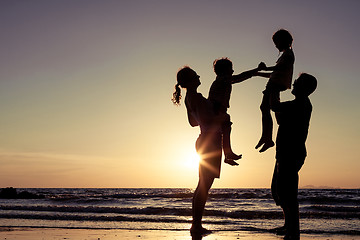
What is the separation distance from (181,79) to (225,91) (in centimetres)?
62

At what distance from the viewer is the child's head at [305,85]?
4.55m

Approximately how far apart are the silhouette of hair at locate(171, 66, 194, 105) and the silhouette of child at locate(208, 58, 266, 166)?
346 millimetres

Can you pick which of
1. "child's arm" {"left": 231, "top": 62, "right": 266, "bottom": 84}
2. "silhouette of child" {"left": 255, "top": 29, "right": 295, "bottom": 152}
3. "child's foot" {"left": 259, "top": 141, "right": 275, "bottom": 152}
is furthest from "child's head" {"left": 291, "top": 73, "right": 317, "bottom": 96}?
"child's foot" {"left": 259, "top": 141, "right": 275, "bottom": 152}

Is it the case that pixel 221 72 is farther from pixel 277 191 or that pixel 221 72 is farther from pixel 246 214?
pixel 246 214

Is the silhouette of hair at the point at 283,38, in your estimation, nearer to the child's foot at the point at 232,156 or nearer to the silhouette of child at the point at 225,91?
the silhouette of child at the point at 225,91

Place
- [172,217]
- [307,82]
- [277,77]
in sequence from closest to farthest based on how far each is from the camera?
[307,82], [277,77], [172,217]

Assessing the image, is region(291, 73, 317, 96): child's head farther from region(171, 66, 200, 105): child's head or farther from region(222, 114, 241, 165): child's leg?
region(171, 66, 200, 105): child's head

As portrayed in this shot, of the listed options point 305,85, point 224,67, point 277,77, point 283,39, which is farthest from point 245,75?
point 305,85

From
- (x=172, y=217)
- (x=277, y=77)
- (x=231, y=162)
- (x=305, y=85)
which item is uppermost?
(x=277, y=77)

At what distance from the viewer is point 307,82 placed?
14.9 ft

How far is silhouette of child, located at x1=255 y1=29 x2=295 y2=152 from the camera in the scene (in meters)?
4.95

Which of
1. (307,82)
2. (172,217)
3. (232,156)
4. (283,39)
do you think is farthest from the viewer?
(172,217)

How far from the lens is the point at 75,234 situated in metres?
6.96

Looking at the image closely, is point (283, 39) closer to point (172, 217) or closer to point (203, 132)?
point (203, 132)
